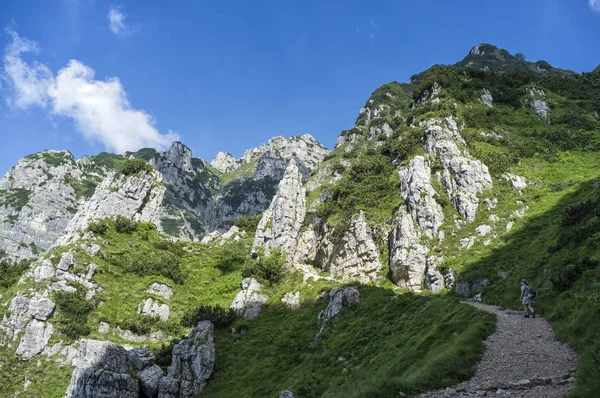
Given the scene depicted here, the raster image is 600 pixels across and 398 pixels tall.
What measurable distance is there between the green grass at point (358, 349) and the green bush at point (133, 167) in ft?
177

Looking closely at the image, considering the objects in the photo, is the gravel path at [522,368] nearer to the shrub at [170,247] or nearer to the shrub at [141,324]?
the shrub at [141,324]

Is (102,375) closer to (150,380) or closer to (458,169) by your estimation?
(150,380)

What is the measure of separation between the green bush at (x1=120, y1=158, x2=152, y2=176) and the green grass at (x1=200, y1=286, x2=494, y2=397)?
5384 cm

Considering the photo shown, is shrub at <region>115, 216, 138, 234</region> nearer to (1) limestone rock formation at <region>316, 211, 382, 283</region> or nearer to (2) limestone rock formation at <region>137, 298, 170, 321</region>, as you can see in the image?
(2) limestone rock formation at <region>137, 298, 170, 321</region>

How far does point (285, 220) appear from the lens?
59.6 meters

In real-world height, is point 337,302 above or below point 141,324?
below

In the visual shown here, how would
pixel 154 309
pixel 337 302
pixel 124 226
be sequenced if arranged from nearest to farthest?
pixel 337 302
pixel 154 309
pixel 124 226

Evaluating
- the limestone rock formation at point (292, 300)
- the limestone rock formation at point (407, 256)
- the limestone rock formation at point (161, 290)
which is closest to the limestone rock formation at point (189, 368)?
the limestone rock formation at point (292, 300)

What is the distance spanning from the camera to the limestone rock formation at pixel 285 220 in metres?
57.4

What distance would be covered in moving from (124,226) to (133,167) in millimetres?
20499

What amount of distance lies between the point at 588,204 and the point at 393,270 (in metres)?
21.4

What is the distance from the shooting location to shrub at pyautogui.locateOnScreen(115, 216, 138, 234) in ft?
213

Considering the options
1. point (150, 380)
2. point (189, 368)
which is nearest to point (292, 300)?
point (189, 368)

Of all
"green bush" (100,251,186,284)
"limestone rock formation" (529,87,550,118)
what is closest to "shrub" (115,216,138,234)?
"green bush" (100,251,186,284)
